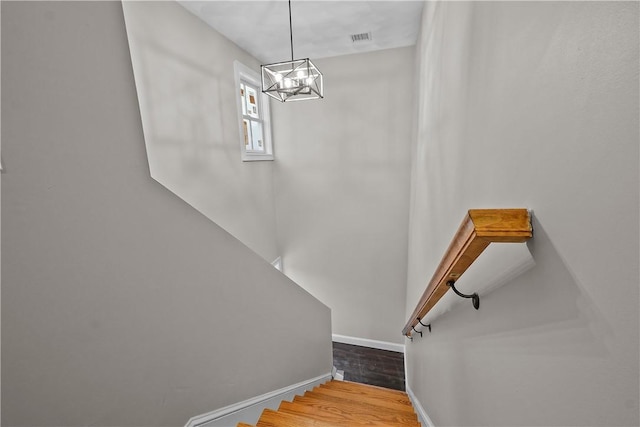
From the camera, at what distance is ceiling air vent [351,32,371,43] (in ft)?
11.2

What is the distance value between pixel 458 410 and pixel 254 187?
3463 mm

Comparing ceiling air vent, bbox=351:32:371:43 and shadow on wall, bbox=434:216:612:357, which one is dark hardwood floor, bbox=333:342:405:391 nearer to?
shadow on wall, bbox=434:216:612:357

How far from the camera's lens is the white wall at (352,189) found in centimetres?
390

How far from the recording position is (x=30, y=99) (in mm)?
745

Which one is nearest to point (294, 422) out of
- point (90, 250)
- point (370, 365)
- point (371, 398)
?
point (371, 398)

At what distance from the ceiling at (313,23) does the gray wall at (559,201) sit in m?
2.19

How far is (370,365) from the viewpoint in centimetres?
419

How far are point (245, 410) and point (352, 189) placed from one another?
121 inches

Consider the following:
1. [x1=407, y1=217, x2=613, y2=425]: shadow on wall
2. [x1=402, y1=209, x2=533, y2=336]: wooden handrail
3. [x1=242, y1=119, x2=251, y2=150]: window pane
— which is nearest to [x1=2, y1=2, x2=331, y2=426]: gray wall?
[x1=402, y1=209, x2=533, y2=336]: wooden handrail

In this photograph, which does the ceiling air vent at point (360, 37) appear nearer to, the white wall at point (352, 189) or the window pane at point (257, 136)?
the white wall at point (352, 189)

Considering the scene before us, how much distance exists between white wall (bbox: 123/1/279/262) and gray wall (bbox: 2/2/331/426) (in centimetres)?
161

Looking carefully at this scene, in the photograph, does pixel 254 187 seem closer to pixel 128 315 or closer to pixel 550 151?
pixel 128 315

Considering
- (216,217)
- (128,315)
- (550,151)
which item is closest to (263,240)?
(216,217)

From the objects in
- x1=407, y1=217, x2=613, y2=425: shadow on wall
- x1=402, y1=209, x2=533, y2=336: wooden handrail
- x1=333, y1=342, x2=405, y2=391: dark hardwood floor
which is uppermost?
x1=402, y1=209, x2=533, y2=336: wooden handrail
